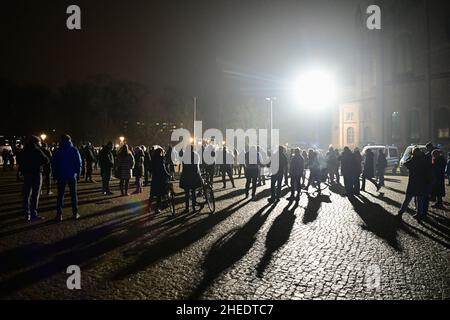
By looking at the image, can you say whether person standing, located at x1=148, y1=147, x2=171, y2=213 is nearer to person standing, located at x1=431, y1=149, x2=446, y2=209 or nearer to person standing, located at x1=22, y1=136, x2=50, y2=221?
person standing, located at x1=22, y1=136, x2=50, y2=221

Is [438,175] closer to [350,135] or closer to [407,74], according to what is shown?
[407,74]

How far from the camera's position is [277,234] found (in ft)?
28.7

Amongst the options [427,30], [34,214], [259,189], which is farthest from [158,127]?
[34,214]

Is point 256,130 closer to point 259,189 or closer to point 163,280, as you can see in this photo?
point 259,189

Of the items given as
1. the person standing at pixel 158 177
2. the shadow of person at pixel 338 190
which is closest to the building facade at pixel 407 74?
the shadow of person at pixel 338 190

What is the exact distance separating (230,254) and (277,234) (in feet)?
6.19

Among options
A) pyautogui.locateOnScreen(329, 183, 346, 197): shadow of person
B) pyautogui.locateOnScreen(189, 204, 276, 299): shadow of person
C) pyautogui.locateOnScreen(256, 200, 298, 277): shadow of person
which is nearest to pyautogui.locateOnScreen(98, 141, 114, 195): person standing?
pyautogui.locateOnScreen(256, 200, 298, 277): shadow of person

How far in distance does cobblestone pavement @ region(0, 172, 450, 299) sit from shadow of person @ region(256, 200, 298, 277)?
0.07ft

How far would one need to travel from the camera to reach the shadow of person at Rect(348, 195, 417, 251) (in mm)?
8541

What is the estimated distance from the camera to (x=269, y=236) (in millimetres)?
8570

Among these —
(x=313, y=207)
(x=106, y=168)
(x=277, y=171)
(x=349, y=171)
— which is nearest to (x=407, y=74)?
(x=349, y=171)

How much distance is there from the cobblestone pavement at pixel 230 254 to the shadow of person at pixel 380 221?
0.08ft

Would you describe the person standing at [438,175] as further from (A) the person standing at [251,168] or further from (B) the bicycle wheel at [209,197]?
(B) the bicycle wheel at [209,197]
